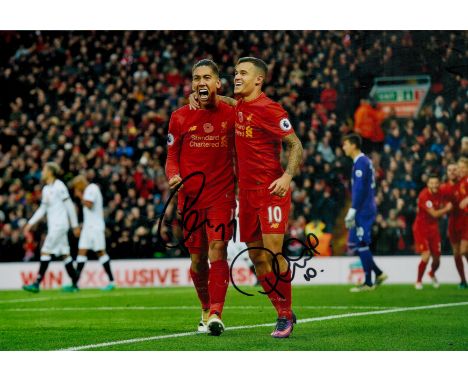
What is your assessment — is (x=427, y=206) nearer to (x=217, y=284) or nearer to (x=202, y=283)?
(x=202, y=283)

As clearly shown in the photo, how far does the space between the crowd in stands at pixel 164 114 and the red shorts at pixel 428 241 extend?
26 cm

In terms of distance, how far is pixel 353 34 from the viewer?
29.8ft

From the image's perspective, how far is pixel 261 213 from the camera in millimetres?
6617

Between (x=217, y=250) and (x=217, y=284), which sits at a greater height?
(x=217, y=250)

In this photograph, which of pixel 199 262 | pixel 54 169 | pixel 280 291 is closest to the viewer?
pixel 280 291

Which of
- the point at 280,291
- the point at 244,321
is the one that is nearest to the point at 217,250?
the point at 280,291

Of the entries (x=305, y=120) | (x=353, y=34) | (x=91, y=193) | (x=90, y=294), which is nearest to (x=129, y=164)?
(x=91, y=193)

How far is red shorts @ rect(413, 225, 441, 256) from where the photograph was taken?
10672 millimetres

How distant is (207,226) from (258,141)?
31.4 inches

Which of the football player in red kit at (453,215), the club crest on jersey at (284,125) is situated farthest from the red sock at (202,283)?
the football player in red kit at (453,215)

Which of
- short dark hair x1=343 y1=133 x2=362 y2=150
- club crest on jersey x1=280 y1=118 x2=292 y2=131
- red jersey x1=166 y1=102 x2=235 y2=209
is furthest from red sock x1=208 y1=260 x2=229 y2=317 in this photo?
short dark hair x1=343 y1=133 x2=362 y2=150

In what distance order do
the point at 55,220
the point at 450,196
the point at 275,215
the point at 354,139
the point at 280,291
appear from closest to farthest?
the point at 275,215, the point at 280,291, the point at 354,139, the point at 450,196, the point at 55,220

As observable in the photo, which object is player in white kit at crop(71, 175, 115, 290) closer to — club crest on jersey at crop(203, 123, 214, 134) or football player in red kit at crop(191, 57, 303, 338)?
club crest on jersey at crop(203, 123, 214, 134)

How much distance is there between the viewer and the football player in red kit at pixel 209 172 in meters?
6.76
